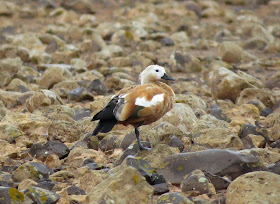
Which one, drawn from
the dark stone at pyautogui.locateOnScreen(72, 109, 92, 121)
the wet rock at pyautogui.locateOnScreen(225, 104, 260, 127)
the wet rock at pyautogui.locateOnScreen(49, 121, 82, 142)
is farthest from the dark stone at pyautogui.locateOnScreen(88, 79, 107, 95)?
the wet rock at pyautogui.locateOnScreen(49, 121, 82, 142)

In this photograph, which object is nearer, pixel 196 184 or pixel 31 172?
pixel 196 184

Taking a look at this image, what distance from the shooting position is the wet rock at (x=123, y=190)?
502 centimetres

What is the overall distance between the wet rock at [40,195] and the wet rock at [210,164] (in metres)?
1.15

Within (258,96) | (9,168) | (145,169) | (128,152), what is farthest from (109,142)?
(258,96)

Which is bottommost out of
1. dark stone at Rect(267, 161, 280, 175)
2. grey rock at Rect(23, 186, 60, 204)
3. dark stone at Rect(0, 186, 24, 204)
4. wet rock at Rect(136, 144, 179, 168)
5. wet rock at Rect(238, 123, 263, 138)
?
wet rock at Rect(238, 123, 263, 138)

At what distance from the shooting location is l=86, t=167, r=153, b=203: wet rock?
5016mm

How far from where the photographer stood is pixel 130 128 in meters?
7.72

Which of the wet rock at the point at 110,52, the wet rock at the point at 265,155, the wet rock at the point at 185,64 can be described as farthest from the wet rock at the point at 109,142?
the wet rock at the point at 110,52

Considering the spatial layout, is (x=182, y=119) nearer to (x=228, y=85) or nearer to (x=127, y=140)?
(x=127, y=140)

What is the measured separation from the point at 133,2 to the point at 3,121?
17.0 meters

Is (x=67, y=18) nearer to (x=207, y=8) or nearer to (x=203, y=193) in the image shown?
(x=207, y=8)

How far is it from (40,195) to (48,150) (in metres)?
1.65

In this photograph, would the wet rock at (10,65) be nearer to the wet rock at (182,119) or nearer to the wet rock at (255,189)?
the wet rock at (182,119)

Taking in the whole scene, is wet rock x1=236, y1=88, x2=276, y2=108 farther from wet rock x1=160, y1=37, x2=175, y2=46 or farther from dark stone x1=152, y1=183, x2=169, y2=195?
wet rock x1=160, y1=37, x2=175, y2=46
